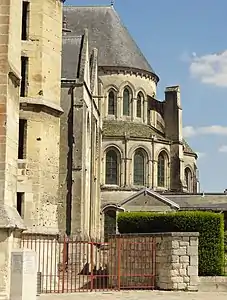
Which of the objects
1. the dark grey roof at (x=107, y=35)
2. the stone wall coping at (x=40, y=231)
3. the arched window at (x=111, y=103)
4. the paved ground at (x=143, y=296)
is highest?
the dark grey roof at (x=107, y=35)

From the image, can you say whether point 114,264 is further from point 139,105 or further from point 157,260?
point 139,105

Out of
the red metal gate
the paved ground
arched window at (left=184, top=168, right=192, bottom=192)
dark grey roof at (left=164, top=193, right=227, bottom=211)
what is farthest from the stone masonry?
arched window at (left=184, top=168, right=192, bottom=192)

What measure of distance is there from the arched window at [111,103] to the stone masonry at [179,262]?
99.8 ft

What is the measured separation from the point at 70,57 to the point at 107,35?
73.6 feet

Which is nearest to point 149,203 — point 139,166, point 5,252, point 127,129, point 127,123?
point 139,166

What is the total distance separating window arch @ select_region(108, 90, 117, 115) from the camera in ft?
163

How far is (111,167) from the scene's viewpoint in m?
47.2

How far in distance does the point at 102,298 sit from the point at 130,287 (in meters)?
3.07

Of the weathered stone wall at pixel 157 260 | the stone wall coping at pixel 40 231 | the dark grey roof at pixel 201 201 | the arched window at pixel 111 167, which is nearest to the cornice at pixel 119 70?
the arched window at pixel 111 167

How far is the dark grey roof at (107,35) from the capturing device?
50.8 m

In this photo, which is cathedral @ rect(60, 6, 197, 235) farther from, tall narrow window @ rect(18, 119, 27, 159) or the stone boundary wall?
the stone boundary wall

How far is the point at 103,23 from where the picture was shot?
53000 mm

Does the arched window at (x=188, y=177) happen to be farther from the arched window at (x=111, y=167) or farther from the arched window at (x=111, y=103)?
the arched window at (x=111, y=103)

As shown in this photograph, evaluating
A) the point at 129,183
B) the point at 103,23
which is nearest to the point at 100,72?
the point at 103,23
